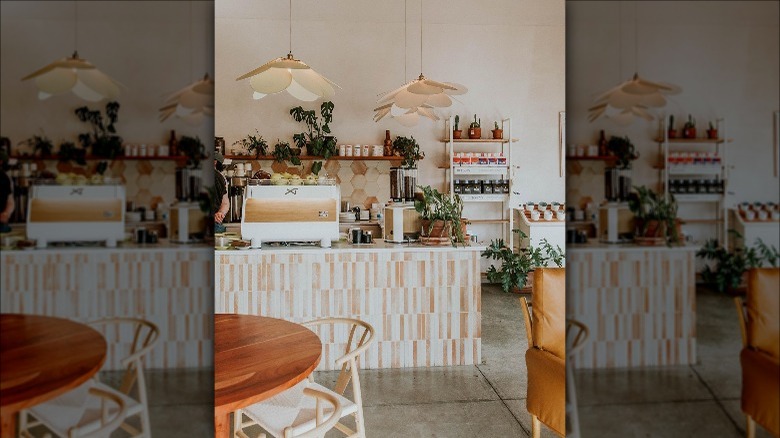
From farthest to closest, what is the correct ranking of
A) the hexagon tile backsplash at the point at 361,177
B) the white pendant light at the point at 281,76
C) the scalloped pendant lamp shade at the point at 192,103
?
the hexagon tile backsplash at the point at 361,177, the white pendant light at the point at 281,76, the scalloped pendant lamp shade at the point at 192,103

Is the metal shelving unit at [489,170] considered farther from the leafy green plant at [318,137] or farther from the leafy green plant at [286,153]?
the leafy green plant at [286,153]

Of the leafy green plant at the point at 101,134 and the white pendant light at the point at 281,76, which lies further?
the white pendant light at the point at 281,76

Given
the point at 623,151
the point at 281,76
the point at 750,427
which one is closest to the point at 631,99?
the point at 623,151

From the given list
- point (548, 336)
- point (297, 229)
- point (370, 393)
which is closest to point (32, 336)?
point (548, 336)

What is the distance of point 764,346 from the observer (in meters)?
0.58

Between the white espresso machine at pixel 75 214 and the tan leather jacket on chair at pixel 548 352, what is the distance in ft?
2.97

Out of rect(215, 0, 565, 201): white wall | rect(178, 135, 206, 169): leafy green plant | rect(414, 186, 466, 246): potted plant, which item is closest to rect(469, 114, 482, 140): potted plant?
rect(215, 0, 565, 201): white wall

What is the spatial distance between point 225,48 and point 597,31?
451cm

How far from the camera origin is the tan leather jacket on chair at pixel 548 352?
129 cm

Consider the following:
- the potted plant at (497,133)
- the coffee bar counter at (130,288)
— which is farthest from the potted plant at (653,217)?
the potted plant at (497,133)

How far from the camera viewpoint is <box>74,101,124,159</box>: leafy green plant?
0.72 meters

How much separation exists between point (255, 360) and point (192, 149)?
104cm

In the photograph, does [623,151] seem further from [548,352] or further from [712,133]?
[548,352]

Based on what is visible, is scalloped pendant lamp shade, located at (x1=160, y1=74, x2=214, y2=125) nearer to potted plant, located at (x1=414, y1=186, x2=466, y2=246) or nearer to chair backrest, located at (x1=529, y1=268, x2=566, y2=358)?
chair backrest, located at (x1=529, y1=268, x2=566, y2=358)
